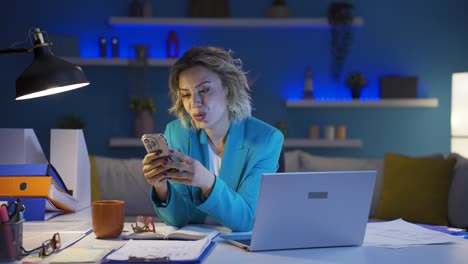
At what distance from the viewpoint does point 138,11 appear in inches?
189

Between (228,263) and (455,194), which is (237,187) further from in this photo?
(455,194)

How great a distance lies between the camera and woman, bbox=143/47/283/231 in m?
1.83

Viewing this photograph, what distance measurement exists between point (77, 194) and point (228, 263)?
104cm

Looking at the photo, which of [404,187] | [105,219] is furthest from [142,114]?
[105,219]

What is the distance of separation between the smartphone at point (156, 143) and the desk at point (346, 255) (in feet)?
0.89

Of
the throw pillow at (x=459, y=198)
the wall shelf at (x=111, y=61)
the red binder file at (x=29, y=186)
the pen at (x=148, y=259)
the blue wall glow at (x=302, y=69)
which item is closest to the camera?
the pen at (x=148, y=259)

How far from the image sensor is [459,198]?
376 cm

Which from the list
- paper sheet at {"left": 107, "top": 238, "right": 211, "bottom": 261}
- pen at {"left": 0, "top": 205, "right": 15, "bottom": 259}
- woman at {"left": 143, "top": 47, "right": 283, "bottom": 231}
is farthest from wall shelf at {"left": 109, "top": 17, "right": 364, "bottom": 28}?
pen at {"left": 0, "top": 205, "right": 15, "bottom": 259}

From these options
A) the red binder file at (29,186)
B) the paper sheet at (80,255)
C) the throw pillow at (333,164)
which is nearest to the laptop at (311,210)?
the paper sheet at (80,255)

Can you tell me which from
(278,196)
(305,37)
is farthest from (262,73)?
(278,196)

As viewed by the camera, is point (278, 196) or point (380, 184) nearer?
point (278, 196)

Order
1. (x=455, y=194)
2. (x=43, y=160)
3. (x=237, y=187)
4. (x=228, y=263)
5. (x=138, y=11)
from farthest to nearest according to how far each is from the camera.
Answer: (x=138, y=11) → (x=455, y=194) → (x=43, y=160) → (x=237, y=187) → (x=228, y=263)

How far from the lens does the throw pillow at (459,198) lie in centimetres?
372

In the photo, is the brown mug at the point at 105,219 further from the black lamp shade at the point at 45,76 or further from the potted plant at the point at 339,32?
the potted plant at the point at 339,32
